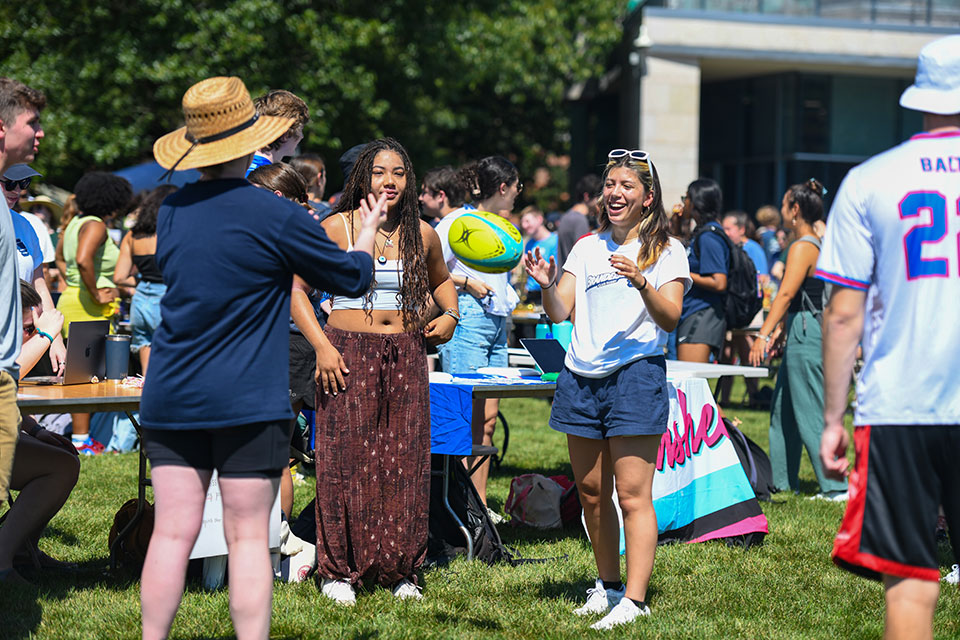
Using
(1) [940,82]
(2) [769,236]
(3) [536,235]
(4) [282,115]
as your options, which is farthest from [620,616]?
(2) [769,236]

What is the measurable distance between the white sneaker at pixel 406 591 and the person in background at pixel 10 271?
1.81 m

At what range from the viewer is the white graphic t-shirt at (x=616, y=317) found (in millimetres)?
4465

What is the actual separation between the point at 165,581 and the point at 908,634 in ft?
7.27

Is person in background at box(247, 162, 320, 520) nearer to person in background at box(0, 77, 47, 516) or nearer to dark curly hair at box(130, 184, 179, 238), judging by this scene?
person in background at box(0, 77, 47, 516)

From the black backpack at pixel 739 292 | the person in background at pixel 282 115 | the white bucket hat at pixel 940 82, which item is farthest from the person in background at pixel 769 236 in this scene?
the white bucket hat at pixel 940 82

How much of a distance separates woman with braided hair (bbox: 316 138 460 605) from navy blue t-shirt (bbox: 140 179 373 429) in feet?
4.31

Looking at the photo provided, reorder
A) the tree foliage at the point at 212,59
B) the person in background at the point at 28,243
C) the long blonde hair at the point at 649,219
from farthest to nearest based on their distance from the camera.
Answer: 1. the tree foliage at the point at 212,59
2. the person in background at the point at 28,243
3. the long blonde hair at the point at 649,219

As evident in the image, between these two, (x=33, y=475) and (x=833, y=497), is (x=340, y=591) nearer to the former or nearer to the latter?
(x=33, y=475)

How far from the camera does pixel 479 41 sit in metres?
23.0

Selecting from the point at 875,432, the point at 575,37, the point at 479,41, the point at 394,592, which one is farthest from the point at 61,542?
the point at 575,37

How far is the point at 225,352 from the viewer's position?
330cm

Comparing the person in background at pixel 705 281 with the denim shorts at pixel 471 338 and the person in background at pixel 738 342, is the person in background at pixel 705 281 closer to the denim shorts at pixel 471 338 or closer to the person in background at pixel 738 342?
the denim shorts at pixel 471 338

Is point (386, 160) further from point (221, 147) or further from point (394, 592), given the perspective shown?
point (394, 592)

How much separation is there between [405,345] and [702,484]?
222 centimetres
